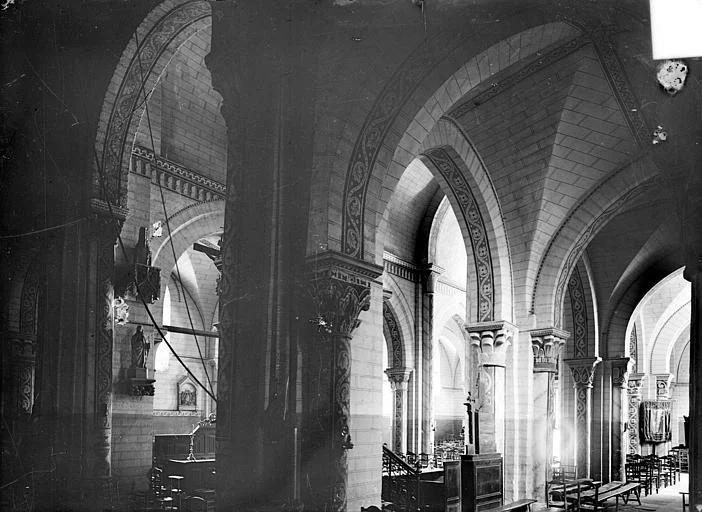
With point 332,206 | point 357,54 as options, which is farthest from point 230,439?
point 357,54

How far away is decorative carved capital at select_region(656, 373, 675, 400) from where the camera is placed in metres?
26.8

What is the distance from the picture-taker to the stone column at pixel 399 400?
1861cm

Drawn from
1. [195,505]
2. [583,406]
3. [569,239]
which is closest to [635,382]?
[583,406]

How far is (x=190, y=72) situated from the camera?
13734 millimetres

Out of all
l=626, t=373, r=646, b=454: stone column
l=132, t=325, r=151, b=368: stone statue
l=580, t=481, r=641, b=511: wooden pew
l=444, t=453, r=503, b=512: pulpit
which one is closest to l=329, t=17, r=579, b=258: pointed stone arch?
l=444, t=453, r=503, b=512: pulpit

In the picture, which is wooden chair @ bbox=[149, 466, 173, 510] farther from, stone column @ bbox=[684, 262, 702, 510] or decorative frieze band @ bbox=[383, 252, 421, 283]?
decorative frieze band @ bbox=[383, 252, 421, 283]

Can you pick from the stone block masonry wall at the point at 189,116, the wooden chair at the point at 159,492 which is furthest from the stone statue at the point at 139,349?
the stone block masonry wall at the point at 189,116

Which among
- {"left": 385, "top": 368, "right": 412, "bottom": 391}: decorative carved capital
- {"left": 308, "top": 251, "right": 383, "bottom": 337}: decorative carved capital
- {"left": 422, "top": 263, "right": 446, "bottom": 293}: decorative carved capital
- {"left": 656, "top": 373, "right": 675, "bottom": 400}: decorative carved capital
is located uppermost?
{"left": 422, "top": 263, "right": 446, "bottom": 293}: decorative carved capital

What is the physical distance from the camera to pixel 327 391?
653 centimetres

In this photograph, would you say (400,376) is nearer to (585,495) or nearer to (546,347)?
(585,495)

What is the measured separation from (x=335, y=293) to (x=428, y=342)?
13.0 m

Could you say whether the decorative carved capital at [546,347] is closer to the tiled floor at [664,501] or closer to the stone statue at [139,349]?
the tiled floor at [664,501]

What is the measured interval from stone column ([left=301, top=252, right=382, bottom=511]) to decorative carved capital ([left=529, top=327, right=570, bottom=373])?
605 cm

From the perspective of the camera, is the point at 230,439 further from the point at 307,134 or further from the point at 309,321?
the point at 307,134
